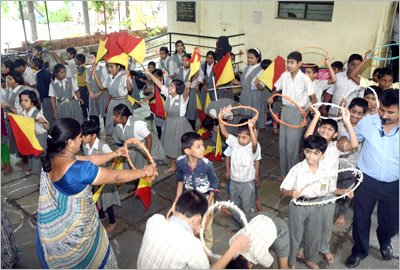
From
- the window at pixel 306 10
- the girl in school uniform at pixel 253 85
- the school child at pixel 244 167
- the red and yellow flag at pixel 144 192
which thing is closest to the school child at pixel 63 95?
the red and yellow flag at pixel 144 192

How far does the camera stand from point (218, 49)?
25.4ft

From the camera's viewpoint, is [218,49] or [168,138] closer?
[168,138]

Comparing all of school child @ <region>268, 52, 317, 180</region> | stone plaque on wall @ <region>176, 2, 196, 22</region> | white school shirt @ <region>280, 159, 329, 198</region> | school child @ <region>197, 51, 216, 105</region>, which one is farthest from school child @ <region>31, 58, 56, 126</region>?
stone plaque on wall @ <region>176, 2, 196, 22</region>

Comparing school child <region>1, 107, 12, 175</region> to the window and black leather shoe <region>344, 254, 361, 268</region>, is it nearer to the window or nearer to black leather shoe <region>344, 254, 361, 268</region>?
black leather shoe <region>344, 254, 361, 268</region>

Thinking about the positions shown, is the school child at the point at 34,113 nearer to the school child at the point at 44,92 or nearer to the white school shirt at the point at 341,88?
the school child at the point at 44,92

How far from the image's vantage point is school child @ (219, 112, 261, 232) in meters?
3.65

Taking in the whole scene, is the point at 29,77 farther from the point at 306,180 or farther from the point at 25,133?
the point at 306,180

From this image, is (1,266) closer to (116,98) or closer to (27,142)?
(27,142)

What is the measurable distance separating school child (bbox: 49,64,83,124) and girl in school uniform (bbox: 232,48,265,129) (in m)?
2.99

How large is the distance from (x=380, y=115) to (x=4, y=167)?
217 inches

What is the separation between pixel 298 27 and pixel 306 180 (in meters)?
6.89

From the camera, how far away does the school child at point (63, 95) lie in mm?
5921

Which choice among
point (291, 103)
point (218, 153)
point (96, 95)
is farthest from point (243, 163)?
point (96, 95)

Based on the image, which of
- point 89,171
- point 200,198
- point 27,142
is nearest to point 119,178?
point 89,171
